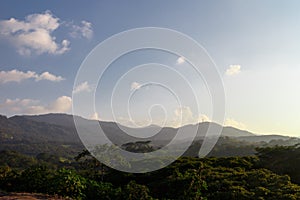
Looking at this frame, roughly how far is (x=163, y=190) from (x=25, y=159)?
299 feet

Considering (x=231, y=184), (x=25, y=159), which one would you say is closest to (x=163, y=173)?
(x=231, y=184)

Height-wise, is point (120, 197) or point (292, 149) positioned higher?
point (292, 149)

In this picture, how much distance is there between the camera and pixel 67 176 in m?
12.3

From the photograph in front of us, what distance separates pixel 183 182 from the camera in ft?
61.7

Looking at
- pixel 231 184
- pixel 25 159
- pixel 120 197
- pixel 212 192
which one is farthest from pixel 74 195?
pixel 25 159

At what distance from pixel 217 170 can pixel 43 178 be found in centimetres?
1307

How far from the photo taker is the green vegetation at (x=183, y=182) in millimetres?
12391

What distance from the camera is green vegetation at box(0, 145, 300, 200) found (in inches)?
488

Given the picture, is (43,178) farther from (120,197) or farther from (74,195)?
(120,197)

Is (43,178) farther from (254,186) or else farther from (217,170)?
(217,170)

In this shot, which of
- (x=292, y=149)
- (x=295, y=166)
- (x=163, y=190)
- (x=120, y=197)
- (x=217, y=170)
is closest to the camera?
(x=120, y=197)

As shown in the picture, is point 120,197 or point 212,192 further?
point 212,192

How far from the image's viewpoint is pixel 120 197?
42.8 feet

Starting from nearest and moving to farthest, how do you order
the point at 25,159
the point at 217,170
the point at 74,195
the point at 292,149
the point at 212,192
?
the point at 74,195, the point at 212,192, the point at 217,170, the point at 292,149, the point at 25,159
